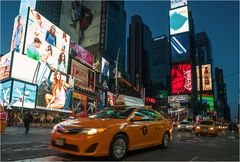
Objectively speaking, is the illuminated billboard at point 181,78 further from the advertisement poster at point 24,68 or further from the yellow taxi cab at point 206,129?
the yellow taxi cab at point 206,129

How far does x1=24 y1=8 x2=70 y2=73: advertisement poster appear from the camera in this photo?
51.8 m

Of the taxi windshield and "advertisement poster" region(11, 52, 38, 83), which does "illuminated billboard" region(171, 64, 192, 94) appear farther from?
the taxi windshield

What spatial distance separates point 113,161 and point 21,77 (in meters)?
46.7

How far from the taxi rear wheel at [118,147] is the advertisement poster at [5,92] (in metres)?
43.5

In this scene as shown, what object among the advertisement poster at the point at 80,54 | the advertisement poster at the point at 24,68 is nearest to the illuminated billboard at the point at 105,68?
the advertisement poster at the point at 80,54

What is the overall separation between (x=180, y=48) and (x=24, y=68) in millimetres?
60774

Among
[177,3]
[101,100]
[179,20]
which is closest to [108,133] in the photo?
[101,100]

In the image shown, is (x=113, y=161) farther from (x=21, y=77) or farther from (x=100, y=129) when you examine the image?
(x=21, y=77)

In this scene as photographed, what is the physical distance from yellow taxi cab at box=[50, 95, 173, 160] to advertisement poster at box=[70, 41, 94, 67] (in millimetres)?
63956

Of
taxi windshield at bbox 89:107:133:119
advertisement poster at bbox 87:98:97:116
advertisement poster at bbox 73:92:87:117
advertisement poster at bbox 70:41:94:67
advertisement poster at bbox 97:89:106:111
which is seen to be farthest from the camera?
advertisement poster at bbox 97:89:106:111

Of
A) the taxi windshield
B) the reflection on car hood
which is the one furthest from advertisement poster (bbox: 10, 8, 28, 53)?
the reflection on car hood

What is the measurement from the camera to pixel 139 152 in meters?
7.66

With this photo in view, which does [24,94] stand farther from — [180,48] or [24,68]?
[180,48]

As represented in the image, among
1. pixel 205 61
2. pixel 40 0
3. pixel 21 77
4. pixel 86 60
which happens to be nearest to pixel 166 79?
pixel 205 61
